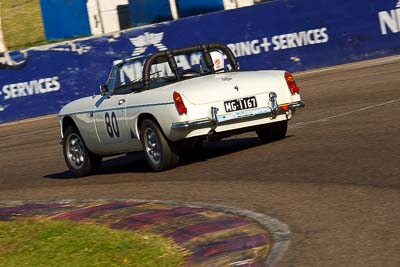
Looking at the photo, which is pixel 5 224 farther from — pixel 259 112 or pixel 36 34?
pixel 36 34

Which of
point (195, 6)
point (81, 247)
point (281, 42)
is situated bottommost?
point (81, 247)

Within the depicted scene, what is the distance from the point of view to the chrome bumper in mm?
11125

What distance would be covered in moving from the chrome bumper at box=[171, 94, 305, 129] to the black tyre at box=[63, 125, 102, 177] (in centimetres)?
225

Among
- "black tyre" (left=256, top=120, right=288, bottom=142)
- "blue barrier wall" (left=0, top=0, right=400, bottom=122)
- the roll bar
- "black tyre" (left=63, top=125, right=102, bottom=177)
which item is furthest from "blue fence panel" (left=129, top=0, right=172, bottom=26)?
"black tyre" (left=256, top=120, right=288, bottom=142)

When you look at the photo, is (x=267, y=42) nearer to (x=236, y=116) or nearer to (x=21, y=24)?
(x=236, y=116)

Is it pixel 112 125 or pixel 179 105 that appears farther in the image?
pixel 112 125

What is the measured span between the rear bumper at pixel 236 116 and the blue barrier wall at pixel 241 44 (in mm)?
12041

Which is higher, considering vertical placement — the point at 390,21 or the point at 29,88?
the point at 390,21

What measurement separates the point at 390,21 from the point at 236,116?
12661 mm

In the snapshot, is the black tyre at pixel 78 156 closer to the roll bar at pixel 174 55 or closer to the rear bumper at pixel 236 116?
the roll bar at pixel 174 55

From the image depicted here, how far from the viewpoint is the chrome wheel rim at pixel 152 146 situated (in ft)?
38.1

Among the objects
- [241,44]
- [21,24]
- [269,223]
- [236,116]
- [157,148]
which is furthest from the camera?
[21,24]

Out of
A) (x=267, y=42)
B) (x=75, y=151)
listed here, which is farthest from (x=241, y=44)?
(x=75, y=151)

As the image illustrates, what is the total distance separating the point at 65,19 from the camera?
3123 centimetres
